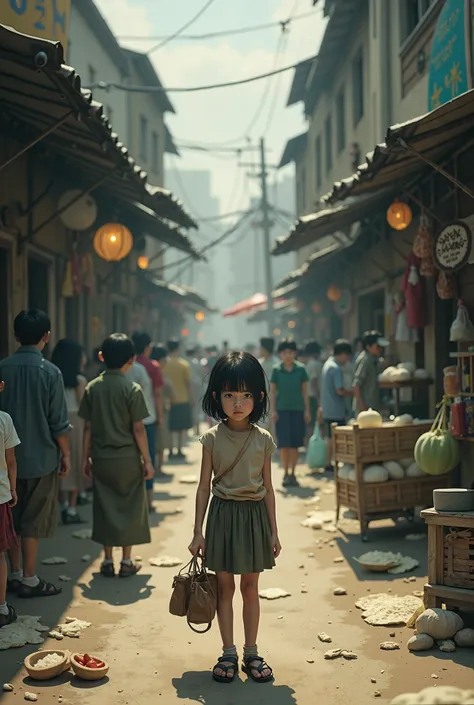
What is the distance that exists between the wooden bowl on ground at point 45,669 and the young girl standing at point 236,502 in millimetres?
837

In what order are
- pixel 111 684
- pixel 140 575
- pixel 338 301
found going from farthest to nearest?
pixel 338 301, pixel 140 575, pixel 111 684

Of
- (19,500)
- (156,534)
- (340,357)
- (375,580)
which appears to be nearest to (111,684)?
(19,500)

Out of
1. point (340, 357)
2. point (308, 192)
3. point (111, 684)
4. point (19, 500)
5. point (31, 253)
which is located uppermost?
point (308, 192)

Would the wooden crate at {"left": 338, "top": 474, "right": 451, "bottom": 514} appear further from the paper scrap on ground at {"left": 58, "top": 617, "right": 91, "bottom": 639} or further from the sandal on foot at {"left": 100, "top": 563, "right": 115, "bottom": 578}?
the paper scrap on ground at {"left": 58, "top": 617, "right": 91, "bottom": 639}

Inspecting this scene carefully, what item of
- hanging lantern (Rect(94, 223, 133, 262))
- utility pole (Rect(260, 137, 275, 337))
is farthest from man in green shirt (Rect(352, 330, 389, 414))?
utility pole (Rect(260, 137, 275, 337))

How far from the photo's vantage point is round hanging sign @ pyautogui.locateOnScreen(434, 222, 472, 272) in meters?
7.97

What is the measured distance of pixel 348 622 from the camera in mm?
5574

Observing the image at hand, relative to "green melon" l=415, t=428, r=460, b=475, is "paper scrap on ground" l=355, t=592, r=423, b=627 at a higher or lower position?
lower

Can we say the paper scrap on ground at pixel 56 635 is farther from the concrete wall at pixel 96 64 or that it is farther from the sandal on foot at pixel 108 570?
the concrete wall at pixel 96 64

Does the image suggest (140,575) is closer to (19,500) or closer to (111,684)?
(19,500)

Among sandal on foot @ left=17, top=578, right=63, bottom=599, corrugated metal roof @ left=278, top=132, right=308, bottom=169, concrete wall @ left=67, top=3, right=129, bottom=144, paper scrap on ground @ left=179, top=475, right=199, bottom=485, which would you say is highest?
corrugated metal roof @ left=278, top=132, right=308, bottom=169

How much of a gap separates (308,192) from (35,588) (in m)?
21.2

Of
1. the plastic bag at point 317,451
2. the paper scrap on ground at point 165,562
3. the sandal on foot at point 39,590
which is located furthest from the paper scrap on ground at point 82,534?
the plastic bag at point 317,451

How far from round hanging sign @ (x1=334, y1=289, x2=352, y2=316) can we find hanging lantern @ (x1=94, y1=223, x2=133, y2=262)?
21.0 ft
